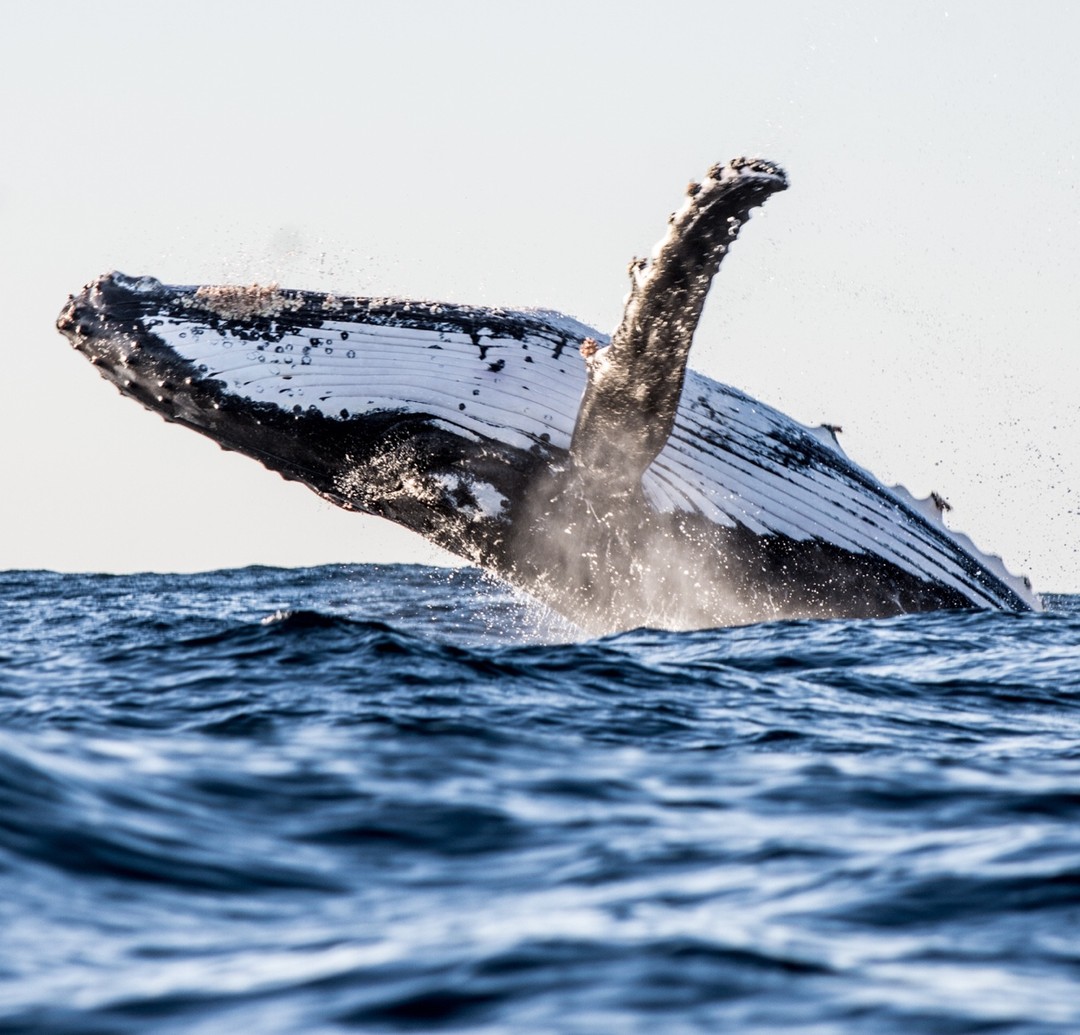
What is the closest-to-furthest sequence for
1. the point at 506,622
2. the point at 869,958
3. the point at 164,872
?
the point at 869,958
the point at 164,872
the point at 506,622

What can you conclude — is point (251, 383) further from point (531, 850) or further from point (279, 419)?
point (531, 850)

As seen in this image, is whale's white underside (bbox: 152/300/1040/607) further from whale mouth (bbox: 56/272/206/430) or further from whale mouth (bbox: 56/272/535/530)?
whale mouth (bbox: 56/272/206/430)

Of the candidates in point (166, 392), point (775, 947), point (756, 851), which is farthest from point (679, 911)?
point (166, 392)

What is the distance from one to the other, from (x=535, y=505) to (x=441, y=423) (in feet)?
3.21

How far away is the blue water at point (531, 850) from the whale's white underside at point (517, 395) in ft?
8.14

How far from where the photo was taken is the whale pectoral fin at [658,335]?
364 inches

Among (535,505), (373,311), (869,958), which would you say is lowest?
(869,958)

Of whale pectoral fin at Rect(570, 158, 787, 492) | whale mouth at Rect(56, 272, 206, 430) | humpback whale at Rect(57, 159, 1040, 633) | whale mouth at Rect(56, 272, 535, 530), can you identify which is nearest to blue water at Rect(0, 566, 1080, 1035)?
whale pectoral fin at Rect(570, 158, 787, 492)

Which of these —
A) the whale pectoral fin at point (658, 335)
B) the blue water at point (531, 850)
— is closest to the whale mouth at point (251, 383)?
the whale pectoral fin at point (658, 335)

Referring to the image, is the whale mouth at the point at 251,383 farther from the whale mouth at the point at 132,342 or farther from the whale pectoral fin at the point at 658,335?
the whale pectoral fin at the point at 658,335

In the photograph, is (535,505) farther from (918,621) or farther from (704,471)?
(918,621)

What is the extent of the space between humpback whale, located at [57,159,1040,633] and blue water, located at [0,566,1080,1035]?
7.47 ft

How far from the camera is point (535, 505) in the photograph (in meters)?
11.7

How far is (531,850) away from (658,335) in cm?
563
